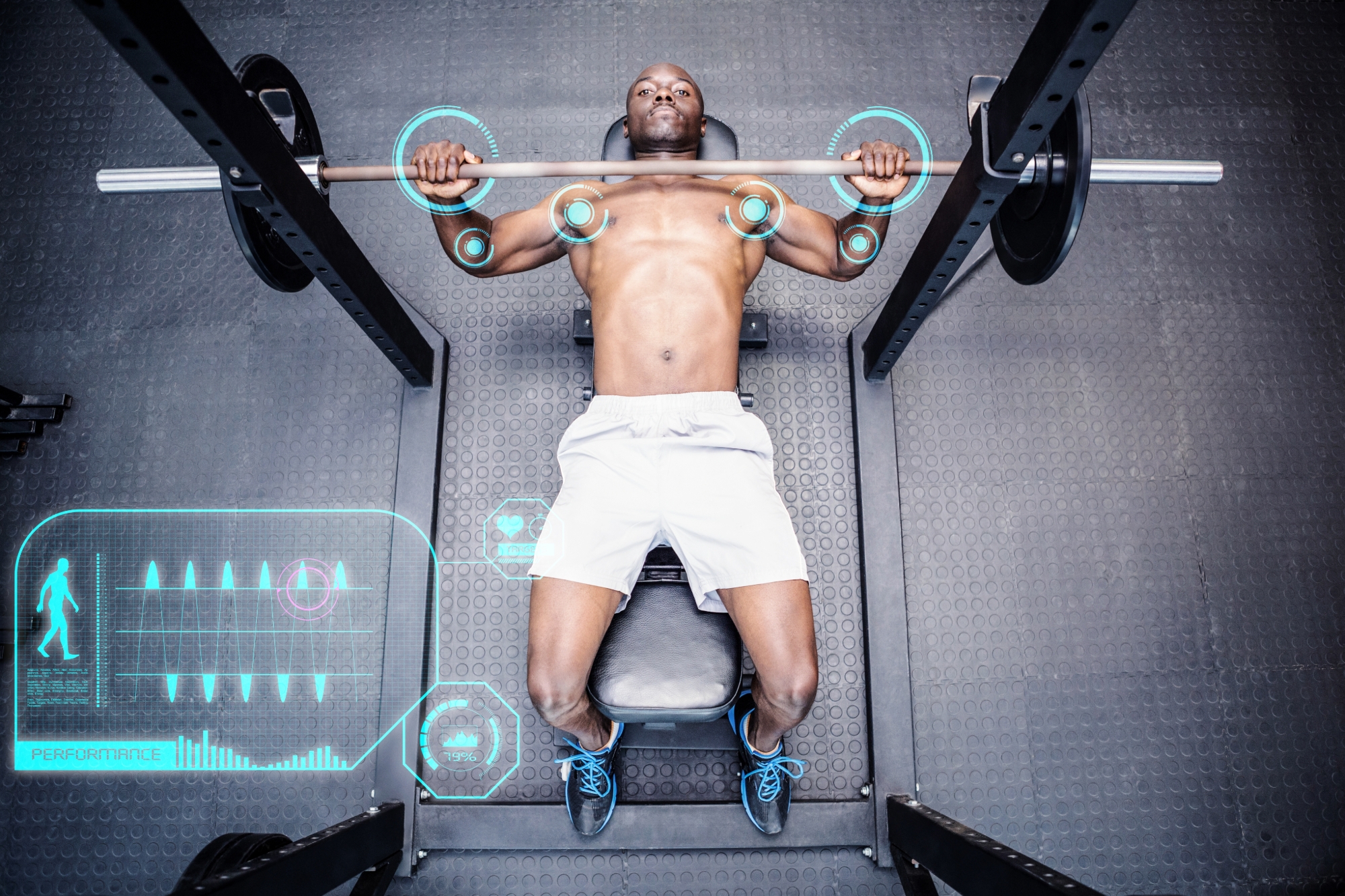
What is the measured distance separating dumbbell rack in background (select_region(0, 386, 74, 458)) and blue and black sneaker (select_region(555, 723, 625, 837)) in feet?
6.92

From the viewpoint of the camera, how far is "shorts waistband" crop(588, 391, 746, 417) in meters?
1.93

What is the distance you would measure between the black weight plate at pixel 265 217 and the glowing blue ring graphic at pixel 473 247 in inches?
15.5

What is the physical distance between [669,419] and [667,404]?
0.15 feet

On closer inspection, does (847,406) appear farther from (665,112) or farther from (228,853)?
(228,853)

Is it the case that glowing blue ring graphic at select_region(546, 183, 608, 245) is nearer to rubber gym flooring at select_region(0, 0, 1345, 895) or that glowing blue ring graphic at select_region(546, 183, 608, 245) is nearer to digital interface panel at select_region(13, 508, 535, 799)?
rubber gym flooring at select_region(0, 0, 1345, 895)

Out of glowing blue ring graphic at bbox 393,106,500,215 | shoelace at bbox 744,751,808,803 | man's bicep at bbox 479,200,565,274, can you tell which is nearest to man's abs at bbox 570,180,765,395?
man's bicep at bbox 479,200,565,274

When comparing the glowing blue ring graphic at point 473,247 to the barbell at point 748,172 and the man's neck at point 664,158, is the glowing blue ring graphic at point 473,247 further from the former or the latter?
the man's neck at point 664,158

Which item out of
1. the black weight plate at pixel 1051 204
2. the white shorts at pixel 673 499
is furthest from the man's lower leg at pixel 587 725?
the black weight plate at pixel 1051 204

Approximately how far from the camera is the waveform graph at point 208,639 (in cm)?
221

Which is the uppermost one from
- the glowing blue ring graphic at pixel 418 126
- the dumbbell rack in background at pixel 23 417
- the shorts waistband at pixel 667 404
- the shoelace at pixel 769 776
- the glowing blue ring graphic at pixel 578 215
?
the glowing blue ring graphic at pixel 418 126

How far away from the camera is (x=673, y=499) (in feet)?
6.06

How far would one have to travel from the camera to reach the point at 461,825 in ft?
6.84

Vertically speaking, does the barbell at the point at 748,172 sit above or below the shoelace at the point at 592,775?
above

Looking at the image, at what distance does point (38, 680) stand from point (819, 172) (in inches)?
110
